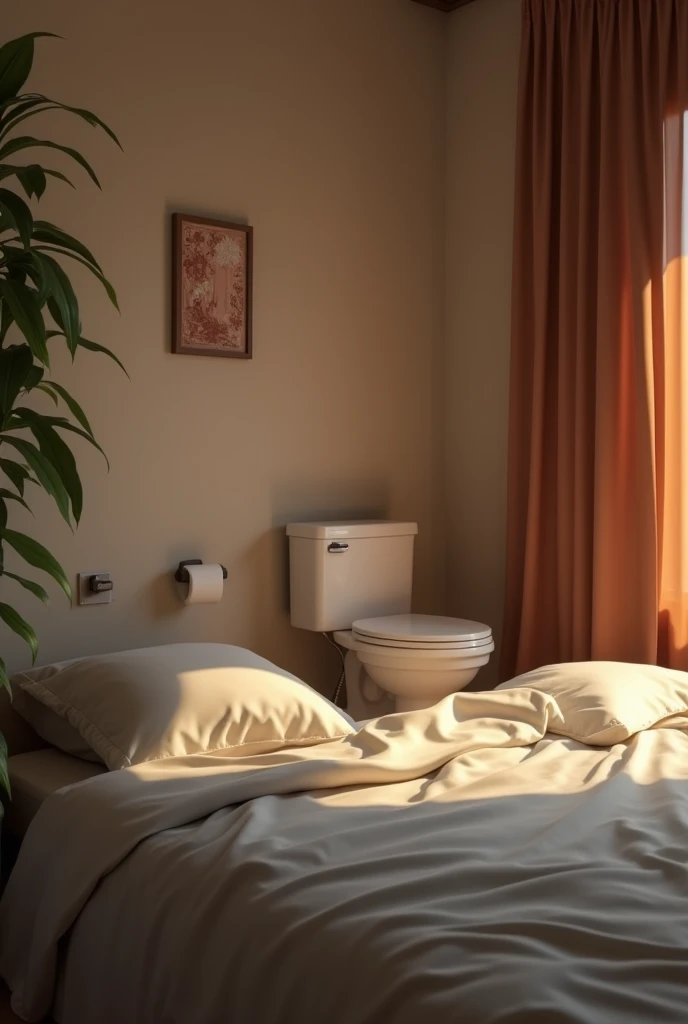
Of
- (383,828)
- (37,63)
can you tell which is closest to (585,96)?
(37,63)

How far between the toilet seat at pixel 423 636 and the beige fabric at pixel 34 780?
948 mm

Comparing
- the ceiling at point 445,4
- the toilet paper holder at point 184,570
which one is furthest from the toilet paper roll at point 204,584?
the ceiling at point 445,4

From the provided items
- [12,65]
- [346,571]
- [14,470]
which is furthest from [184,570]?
[12,65]

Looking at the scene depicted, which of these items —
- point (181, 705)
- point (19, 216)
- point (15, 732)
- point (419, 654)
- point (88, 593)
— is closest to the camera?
point (19, 216)

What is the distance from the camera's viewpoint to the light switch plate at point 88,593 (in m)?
3.09

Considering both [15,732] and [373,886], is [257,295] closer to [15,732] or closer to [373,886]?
[15,732]

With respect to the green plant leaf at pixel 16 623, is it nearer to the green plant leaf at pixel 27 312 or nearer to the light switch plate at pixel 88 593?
the green plant leaf at pixel 27 312

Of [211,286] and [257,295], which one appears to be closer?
[211,286]

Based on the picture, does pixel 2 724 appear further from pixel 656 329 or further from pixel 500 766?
pixel 656 329

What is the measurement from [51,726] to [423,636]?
109cm

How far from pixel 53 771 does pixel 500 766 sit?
43.5 inches

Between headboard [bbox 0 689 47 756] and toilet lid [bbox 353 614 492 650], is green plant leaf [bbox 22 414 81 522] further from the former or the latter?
toilet lid [bbox 353 614 492 650]

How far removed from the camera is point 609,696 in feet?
8.50

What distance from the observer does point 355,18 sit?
→ 148 inches
